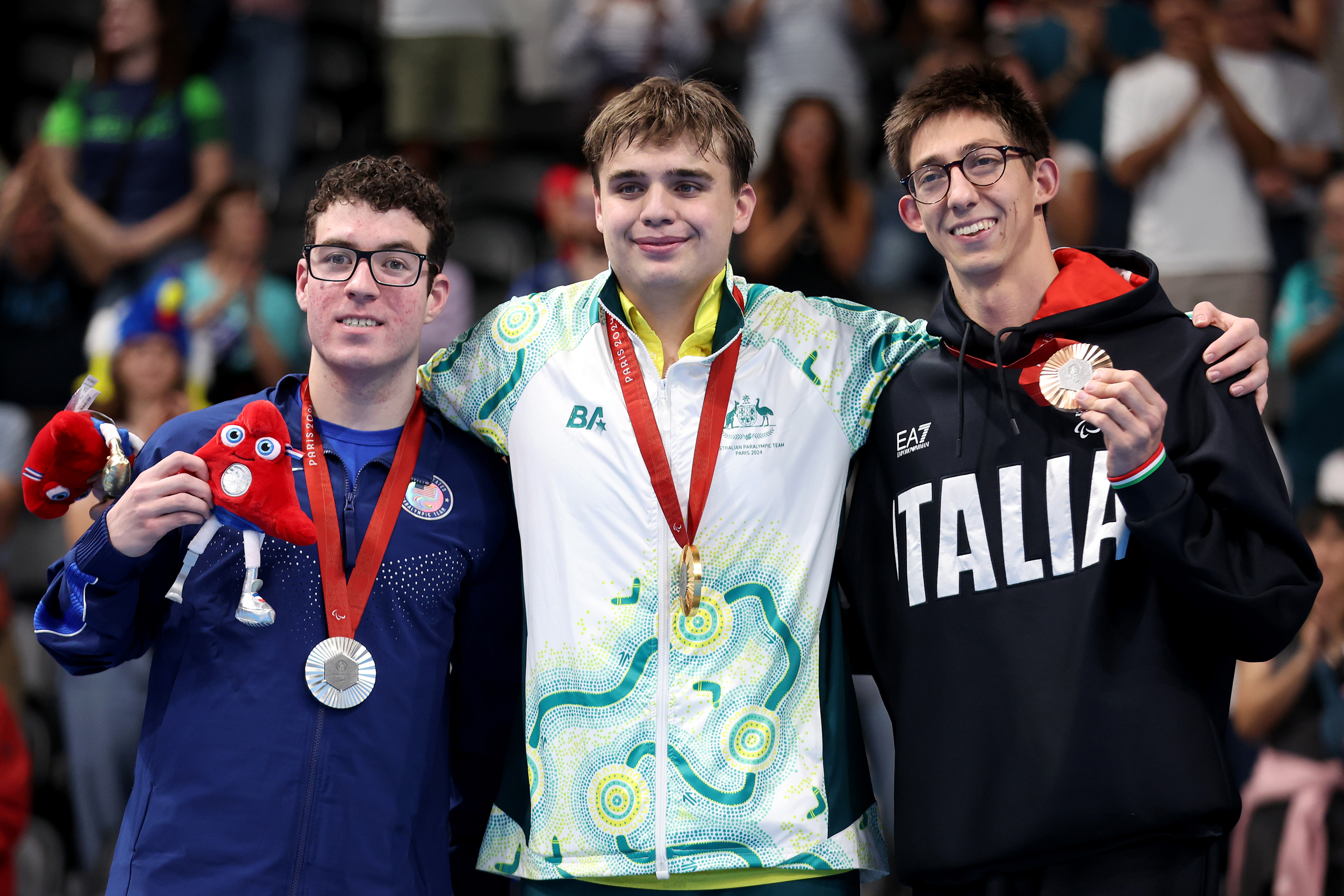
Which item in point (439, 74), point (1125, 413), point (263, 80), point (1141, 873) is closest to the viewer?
point (1125, 413)

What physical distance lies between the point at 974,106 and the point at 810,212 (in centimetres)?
374

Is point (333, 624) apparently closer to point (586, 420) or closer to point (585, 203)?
point (586, 420)

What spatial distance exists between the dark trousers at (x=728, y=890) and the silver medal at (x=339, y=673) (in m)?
0.54

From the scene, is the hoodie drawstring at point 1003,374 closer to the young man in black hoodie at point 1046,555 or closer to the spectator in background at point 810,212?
the young man in black hoodie at point 1046,555

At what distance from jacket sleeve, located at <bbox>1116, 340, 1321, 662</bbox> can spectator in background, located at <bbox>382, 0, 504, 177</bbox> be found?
6030 millimetres

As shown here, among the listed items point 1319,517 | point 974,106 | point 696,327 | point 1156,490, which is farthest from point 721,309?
point 1319,517

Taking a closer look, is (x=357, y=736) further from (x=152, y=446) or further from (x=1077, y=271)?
(x=1077, y=271)

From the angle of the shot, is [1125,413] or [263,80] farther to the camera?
[263,80]

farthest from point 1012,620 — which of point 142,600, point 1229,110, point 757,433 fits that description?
point 1229,110

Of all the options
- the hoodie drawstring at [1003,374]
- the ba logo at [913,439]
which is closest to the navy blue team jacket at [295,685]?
the ba logo at [913,439]

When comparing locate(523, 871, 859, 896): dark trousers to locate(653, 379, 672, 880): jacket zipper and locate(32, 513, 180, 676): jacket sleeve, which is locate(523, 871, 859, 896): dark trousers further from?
locate(32, 513, 180, 676): jacket sleeve

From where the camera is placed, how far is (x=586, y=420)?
9.76ft

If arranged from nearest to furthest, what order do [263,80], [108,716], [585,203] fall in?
[108,716] → [585,203] → [263,80]

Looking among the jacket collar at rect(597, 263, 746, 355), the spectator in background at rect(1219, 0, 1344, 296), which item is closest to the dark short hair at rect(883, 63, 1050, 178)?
the jacket collar at rect(597, 263, 746, 355)
